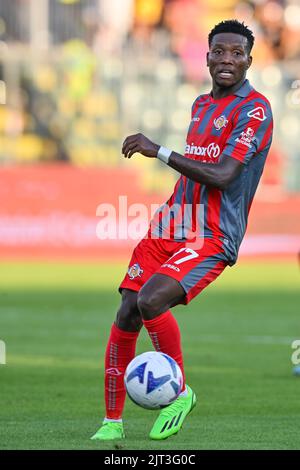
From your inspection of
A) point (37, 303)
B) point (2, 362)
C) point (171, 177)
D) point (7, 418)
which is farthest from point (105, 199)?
point (7, 418)

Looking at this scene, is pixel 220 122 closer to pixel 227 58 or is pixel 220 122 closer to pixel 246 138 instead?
pixel 246 138

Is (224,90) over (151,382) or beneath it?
over

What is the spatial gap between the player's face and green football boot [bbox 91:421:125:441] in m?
2.09

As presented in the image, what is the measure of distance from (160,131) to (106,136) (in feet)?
5.02

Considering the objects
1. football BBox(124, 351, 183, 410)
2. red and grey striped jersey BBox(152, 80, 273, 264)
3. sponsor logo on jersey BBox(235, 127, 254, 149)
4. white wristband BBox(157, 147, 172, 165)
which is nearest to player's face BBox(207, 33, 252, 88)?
red and grey striped jersey BBox(152, 80, 273, 264)

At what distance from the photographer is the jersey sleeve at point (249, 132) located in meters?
6.76

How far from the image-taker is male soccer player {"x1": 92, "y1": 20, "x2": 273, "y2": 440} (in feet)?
22.1

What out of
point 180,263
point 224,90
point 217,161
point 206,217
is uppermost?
point 224,90

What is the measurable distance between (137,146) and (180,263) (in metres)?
0.77

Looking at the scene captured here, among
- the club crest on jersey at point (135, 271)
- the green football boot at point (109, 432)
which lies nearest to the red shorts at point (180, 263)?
the club crest on jersey at point (135, 271)

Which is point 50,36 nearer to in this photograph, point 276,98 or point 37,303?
point 276,98

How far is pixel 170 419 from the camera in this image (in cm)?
662

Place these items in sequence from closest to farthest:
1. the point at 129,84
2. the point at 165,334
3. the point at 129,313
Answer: the point at 165,334 → the point at 129,313 → the point at 129,84

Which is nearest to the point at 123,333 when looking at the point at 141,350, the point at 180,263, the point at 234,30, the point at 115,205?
the point at 180,263
